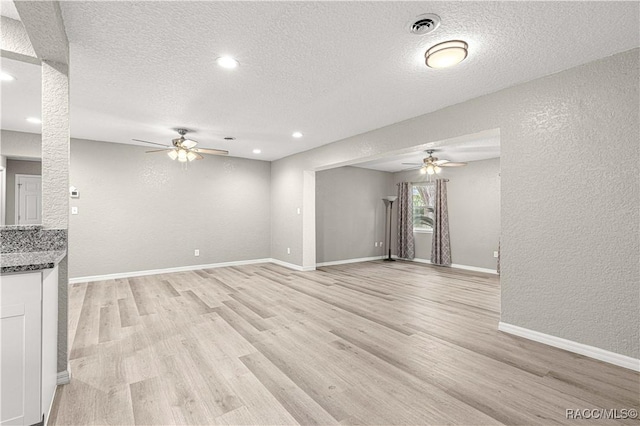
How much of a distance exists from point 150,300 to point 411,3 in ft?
14.4

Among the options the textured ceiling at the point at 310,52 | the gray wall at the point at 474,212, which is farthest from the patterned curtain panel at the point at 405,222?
the textured ceiling at the point at 310,52

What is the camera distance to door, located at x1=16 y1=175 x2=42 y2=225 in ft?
11.5

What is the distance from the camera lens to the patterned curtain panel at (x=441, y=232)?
7162 millimetres

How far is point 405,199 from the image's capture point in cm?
810

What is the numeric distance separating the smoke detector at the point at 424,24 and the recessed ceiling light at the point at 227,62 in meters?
1.42

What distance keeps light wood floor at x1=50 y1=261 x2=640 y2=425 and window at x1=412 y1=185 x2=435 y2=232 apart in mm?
3849

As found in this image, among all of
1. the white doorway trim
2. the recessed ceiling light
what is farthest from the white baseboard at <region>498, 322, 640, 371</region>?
the white doorway trim

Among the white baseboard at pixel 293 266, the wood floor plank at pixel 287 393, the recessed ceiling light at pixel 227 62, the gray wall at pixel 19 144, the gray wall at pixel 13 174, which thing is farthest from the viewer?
the white baseboard at pixel 293 266

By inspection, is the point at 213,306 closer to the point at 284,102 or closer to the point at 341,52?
the point at 284,102

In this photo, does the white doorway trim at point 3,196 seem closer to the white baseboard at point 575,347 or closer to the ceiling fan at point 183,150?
the ceiling fan at point 183,150

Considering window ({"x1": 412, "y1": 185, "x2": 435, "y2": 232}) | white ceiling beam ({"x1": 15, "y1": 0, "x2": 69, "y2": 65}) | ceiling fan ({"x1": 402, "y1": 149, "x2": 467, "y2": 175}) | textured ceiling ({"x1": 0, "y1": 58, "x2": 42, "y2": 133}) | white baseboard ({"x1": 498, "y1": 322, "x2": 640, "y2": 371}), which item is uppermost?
textured ceiling ({"x1": 0, "y1": 58, "x2": 42, "y2": 133})

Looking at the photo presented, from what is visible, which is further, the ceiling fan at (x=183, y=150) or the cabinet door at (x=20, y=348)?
the ceiling fan at (x=183, y=150)

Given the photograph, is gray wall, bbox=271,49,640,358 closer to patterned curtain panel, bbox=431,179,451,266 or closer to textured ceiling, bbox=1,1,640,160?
textured ceiling, bbox=1,1,640,160

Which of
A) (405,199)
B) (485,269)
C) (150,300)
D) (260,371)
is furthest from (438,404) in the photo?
(405,199)
